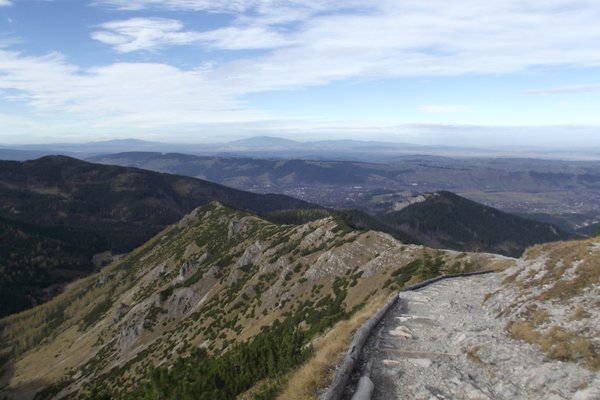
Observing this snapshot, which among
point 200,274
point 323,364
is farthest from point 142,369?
point 323,364

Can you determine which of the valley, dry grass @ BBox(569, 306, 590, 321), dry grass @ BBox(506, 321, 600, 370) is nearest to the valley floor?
the valley

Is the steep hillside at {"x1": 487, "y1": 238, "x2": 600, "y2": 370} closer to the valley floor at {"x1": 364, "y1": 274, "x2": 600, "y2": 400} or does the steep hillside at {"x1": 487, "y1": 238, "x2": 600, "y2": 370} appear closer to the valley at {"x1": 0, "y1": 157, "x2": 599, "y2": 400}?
the valley at {"x1": 0, "y1": 157, "x2": 599, "y2": 400}

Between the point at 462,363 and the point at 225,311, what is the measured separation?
2377 inches

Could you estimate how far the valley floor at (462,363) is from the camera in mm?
13617

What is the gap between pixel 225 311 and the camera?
7175 cm

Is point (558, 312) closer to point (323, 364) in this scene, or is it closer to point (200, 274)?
point (323, 364)

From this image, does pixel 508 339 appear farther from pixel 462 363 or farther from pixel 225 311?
pixel 225 311

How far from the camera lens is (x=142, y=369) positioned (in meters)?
71.9

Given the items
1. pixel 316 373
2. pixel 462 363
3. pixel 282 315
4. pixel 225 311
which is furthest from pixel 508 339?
pixel 225 311

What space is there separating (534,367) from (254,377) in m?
13.7

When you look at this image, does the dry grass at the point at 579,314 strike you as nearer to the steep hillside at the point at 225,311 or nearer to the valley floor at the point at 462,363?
the valley floor at the point at 462,363

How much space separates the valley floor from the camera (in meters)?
13.6

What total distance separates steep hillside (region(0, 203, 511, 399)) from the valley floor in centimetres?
474

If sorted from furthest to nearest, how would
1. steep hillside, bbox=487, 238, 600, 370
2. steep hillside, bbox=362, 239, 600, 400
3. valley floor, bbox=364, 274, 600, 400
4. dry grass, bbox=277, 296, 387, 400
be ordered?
steep hillside, bbox=487, 238, 600, 370 < dry grass, bbox=277, 296, 387, 400 < steep hillside, bbox=362, 239, 600, 400 < valley floor, bbox=364, 274, 600, 400
